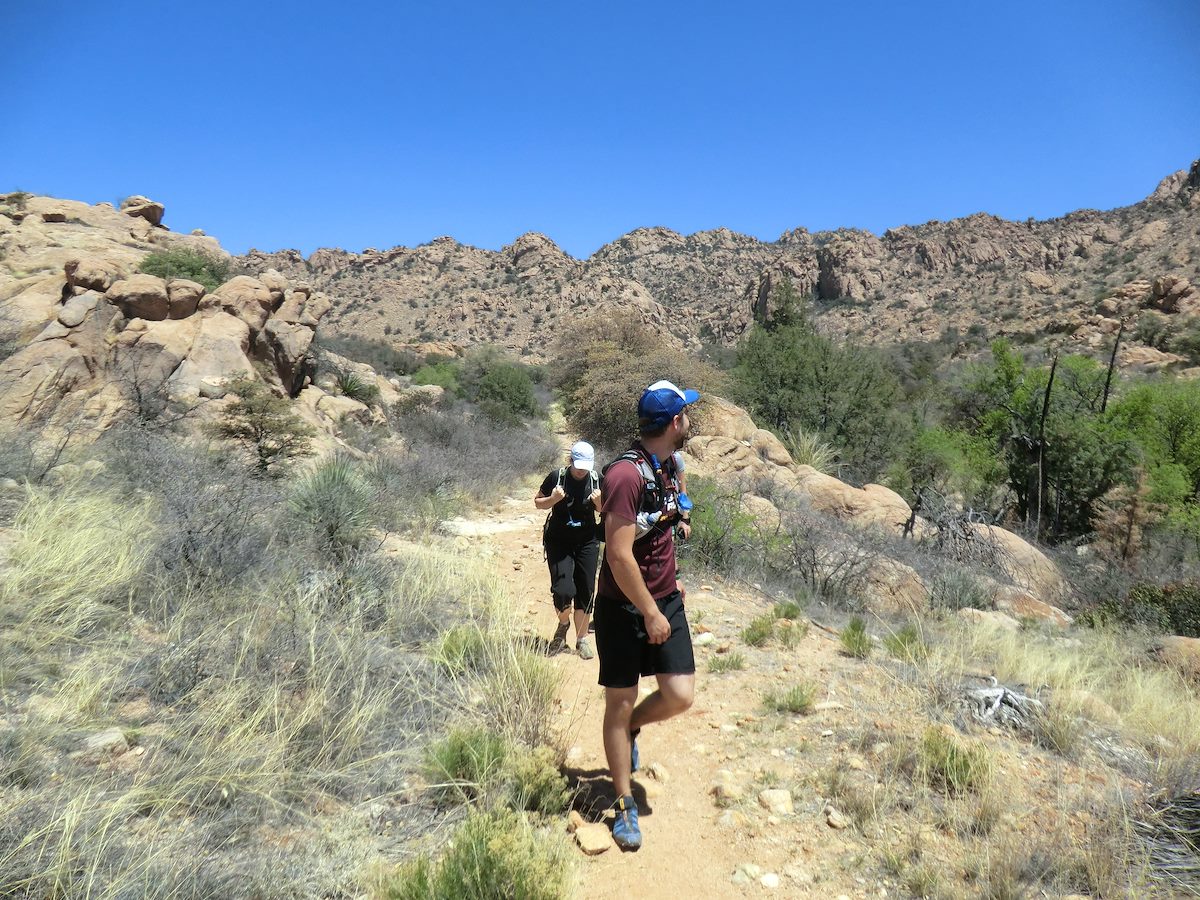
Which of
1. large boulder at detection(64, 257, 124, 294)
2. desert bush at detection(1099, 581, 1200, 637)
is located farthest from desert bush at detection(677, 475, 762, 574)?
large boulder at detection(64, 257, 124, 294)

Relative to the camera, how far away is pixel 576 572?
4.92 metres

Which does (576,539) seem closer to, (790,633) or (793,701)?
(793,701)

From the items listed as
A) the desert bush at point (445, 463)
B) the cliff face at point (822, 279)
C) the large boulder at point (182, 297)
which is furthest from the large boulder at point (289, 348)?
the cliff face at point (822, 279)

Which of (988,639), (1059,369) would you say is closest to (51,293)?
(988,639)

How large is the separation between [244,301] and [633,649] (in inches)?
520

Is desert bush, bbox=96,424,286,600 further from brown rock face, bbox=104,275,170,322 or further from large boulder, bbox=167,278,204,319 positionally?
large boulder, bbox=167,278,204,319

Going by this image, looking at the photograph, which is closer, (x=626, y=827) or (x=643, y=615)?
(x=643, y=615)

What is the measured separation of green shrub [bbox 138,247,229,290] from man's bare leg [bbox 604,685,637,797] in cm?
1558

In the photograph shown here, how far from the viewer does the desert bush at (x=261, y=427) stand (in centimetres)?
862

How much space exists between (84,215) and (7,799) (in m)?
26.0

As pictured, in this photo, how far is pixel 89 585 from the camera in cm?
380

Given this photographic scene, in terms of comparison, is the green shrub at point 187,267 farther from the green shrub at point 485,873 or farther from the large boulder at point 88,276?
the green shrub at point 485,873

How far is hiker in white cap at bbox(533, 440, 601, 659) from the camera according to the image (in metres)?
4.87

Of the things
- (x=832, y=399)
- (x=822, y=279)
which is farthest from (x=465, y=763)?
(x=822, y=279)
